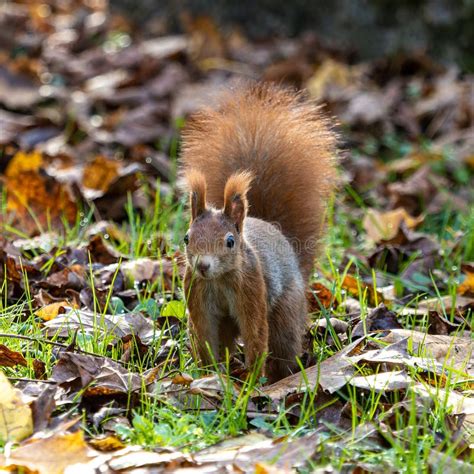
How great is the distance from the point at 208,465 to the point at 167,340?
82 centimetres

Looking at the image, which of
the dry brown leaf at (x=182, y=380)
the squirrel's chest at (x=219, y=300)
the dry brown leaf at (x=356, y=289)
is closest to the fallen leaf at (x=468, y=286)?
the dry brown leaf at (x=356, y=289)

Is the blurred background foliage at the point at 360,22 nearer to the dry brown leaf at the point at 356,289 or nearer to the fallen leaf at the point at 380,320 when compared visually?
the dry brown leaf at the point at 356,289

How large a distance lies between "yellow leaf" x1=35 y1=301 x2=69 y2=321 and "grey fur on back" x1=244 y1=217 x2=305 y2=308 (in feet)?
1.99

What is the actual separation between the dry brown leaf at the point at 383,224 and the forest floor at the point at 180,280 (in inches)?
0.4

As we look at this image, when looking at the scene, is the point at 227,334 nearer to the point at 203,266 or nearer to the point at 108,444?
the point at 203,266

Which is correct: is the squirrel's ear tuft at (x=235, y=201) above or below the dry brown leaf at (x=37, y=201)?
above

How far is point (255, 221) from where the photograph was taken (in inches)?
108

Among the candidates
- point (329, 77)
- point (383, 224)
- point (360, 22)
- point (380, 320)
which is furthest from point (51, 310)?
point (360, 22)

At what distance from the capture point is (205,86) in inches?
220

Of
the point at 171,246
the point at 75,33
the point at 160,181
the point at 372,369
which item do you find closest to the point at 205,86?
the point at 160,181

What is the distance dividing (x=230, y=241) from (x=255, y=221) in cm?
43

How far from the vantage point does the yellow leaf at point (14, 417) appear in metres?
2.00

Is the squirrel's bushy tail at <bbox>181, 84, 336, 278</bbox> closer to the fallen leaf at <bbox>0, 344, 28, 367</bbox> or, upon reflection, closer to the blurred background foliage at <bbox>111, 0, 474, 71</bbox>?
the fallen leaf at <bbox>0, 344, 28, 367</bbox>

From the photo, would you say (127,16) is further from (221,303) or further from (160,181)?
(221,303)
